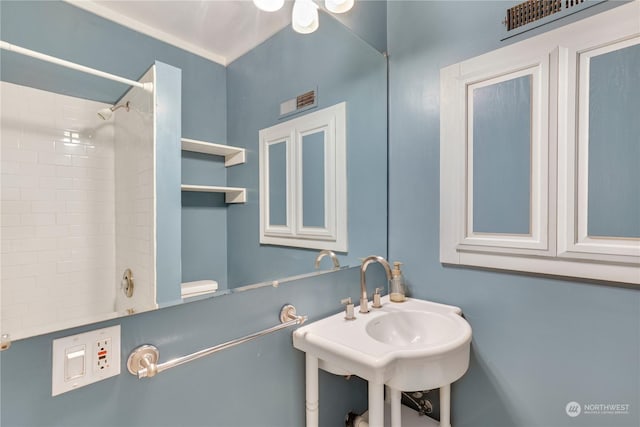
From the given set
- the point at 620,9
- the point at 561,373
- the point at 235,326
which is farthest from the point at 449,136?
the point at 235,326

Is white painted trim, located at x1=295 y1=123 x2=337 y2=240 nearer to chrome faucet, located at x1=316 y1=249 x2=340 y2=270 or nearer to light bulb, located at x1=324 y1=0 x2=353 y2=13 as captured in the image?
chrome faucet, located at x1=316 y1=249 x2=340 y2=270

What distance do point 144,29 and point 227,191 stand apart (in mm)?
466

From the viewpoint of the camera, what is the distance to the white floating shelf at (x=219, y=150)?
83 centimetres

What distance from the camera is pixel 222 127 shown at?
0.91 m

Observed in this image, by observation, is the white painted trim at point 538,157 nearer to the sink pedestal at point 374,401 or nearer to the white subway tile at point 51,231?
the sink pedestal at point 374,401

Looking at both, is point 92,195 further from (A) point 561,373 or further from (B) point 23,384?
(A) point 561,373

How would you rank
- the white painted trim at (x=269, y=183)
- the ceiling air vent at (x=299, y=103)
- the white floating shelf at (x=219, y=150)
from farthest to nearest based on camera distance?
the ceiling air vent at (x=299, y=103), the white painted trim at (x=269, y=183), the white floating shelf at (x=219, y=150)

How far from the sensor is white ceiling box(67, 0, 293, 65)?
2.39 feet

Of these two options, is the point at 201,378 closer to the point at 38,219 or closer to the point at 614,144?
the point at 38,219

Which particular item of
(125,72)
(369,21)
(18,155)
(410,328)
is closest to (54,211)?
(18,155)

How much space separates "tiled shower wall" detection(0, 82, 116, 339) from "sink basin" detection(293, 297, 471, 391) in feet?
2.09

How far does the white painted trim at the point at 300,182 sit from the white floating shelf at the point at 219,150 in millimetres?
95

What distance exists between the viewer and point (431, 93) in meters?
1.32

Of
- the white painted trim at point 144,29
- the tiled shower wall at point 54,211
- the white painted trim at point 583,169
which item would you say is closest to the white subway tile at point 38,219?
the tiled shower wall at point 54,211
